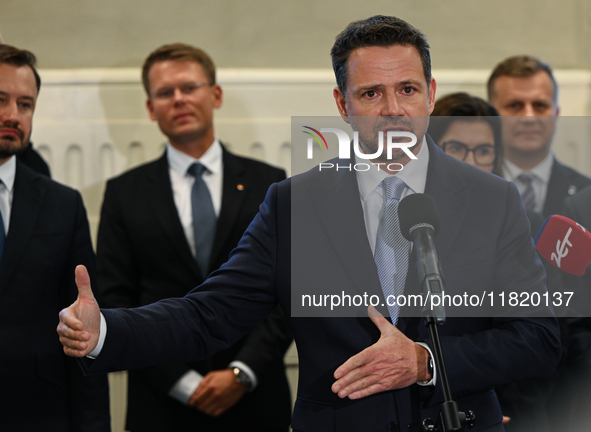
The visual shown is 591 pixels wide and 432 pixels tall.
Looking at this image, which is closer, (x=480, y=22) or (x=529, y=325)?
(x=529, y=325)

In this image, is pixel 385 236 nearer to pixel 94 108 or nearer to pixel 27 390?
pixel 27 390

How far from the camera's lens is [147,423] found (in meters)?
2.15

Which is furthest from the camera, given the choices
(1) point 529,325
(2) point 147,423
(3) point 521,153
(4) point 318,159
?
(4) point 318,159

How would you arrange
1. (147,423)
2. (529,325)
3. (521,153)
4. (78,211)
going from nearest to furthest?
(529,325)
(78,211)
(147,423)
(521,153)

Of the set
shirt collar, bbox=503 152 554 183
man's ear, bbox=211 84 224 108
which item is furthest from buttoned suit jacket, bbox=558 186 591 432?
man's ear, bbox=211 84 224 108

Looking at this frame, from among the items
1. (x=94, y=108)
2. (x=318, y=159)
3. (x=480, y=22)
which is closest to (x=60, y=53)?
(x=94, y=108)

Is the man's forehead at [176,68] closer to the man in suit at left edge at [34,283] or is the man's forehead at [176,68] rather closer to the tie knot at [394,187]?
the man in suit at left edge at [34,283]

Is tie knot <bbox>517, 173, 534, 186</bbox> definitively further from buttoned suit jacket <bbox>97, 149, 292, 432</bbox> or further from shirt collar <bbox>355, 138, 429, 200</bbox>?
shirt collar <bbox>355, 138, 429, 200</bbox>

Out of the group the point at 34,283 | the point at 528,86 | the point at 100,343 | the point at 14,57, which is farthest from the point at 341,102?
the point at 528,86

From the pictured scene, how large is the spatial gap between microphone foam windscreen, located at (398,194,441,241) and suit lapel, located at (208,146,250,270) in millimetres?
1237

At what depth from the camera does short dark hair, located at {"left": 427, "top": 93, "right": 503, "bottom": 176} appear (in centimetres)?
199

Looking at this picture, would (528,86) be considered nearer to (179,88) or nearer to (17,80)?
(179,88)

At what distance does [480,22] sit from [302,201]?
6.67ft

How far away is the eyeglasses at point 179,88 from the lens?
2438mm
